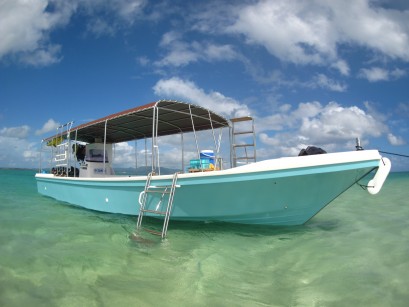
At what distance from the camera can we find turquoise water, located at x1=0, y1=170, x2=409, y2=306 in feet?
10.7

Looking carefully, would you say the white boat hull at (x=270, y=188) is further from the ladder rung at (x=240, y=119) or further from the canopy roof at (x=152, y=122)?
the ladder rung at (x=240, y=119)

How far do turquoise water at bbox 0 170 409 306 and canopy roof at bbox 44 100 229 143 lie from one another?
10.0ft

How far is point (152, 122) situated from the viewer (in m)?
9.34

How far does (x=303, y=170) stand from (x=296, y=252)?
4.70 ft

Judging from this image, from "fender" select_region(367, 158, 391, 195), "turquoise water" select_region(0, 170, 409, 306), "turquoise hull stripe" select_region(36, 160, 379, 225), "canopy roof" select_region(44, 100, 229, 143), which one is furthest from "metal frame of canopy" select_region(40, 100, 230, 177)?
"fender" select_region(367, 158, 391, 195)

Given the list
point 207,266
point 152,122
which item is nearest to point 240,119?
point 152,122

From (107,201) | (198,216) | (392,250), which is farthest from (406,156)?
(107,201)

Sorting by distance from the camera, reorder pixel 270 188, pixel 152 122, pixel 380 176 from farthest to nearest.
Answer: pixel 152 122 → pixel 270 188 → pixel 380 176

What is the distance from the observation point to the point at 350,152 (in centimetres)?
523

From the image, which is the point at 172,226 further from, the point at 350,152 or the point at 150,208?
the point at 350,152

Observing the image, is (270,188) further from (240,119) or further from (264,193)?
(240,119)

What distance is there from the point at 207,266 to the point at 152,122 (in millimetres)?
5965

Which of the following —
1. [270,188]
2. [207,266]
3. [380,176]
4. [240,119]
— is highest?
[240,119]

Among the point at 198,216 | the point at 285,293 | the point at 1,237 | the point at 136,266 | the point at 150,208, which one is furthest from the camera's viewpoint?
the point at 150,208
